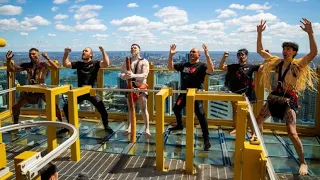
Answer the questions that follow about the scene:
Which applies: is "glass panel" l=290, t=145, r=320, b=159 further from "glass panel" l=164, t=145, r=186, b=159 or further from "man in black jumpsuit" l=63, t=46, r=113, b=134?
"man in black jumpsuit" l=63, t=46, r=113, b=134

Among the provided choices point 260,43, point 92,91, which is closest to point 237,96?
point 260,43

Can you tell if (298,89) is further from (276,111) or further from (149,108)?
(149,108)

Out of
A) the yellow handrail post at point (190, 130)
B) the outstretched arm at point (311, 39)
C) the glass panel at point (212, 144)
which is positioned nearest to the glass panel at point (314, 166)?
the glass panel at point (212, 144)

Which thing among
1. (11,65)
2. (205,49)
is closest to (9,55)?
(11,65)

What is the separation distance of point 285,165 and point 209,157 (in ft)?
3.97

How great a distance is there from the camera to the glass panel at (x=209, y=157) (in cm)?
473

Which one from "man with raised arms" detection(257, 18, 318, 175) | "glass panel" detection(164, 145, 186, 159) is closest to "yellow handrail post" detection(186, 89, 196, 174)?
"glass panel" detection(164, 145, 186, 159)

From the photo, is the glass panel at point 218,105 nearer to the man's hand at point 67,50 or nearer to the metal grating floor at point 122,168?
the metal grating floor at point 122,168

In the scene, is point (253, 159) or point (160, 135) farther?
point (160, 135)

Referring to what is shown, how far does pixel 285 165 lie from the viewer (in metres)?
4.61

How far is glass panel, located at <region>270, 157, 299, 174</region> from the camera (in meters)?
4.41

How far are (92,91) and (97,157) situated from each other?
1.26 m

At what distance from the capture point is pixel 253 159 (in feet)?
7.22

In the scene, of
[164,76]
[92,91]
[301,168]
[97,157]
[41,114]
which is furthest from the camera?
[41,114]
